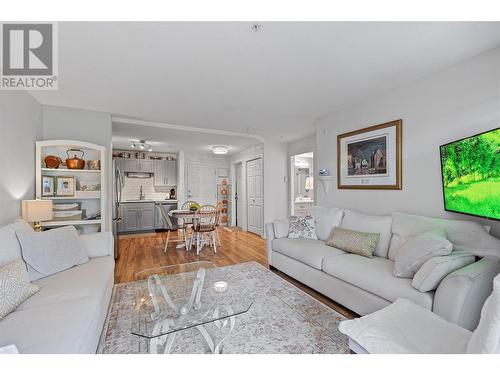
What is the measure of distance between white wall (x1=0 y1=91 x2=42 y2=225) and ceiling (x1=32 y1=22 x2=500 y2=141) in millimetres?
338

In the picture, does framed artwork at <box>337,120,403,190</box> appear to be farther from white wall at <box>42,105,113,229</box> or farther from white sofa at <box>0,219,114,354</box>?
white wall at <box>42,105,113,229</box>

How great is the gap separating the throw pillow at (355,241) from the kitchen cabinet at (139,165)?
18.4 ft

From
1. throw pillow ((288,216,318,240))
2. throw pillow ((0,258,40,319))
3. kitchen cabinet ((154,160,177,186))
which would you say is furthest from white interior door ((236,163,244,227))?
throw pillow ((0,258,40,319))

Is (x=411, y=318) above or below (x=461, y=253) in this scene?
below

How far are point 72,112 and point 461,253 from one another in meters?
4.65

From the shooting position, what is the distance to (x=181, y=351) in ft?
5.20

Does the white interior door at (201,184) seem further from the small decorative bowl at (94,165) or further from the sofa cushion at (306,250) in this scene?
the sofa cushion at (306,250)

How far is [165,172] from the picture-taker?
676 centimetres

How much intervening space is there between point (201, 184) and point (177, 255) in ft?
11.5

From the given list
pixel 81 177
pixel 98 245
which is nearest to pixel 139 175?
pixel 81 177

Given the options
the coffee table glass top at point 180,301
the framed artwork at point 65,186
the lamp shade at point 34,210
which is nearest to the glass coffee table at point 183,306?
the coffee table glass top at point 180,301
